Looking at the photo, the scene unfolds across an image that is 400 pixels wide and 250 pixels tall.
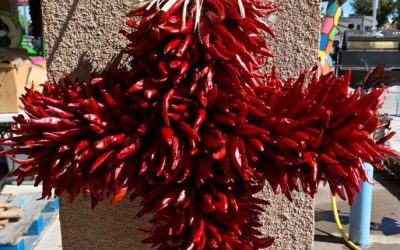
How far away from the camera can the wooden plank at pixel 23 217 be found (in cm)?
326

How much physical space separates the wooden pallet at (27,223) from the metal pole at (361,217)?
2730mm

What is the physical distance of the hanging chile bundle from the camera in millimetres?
917

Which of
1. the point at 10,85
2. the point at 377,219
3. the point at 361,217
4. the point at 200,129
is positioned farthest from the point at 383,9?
the point at 200,129

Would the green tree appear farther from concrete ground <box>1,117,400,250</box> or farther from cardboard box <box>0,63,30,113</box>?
cardboard box <box>0,63,30,113</box>

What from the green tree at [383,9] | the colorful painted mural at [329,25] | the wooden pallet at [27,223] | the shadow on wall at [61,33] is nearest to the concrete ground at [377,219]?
the colorful painted mural at [329,25]

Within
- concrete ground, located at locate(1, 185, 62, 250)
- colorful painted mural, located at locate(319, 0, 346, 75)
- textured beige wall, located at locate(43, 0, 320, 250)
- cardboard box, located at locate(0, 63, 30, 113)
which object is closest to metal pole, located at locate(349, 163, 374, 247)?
colorful painted mural, located at locate(319, 0, 346, 75)

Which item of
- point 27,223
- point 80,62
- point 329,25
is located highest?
point 329,25

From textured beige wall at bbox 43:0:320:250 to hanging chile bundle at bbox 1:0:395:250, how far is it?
1.51ft

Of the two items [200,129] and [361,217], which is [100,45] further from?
[361,217]

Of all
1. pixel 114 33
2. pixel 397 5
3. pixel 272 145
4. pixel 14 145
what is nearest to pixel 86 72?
pixel 114 33

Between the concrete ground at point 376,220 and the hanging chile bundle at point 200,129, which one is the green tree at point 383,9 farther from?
the hanging chile bundle at point 200,129

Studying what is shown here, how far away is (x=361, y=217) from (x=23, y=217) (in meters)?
2.99

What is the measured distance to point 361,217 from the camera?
3.58m

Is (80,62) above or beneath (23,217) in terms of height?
above
